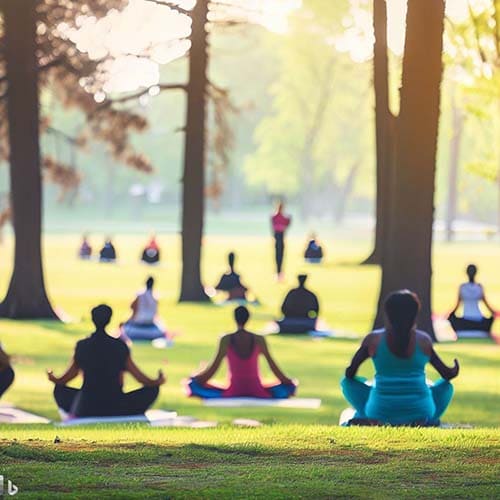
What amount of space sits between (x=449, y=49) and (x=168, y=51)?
10.7 meters

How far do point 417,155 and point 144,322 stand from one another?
17.2ft

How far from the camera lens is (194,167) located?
36.2m

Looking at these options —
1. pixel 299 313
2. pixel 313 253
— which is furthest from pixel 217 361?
pixel 313 253

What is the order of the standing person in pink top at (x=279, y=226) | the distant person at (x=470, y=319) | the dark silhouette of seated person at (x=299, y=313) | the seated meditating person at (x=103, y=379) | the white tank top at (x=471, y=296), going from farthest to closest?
the standing person in pink top at (x=279, y=226)
the dark silhouette of seated person at (x=299, y=313)
the distant person at (x=470, y=319)
the white tank top at (x=471, y=296)
the seated meditating person at (x=103, y=379)

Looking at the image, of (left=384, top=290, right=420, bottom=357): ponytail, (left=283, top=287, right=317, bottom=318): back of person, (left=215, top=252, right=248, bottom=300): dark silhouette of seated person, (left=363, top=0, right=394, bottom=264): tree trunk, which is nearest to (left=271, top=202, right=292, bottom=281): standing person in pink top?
(left=363, top=0, right=394, bottom=264): tree trunk

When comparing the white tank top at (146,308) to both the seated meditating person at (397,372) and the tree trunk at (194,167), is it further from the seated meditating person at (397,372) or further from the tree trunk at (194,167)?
the seated meditating person at (397,372)

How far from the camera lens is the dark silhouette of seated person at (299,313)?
2677cm

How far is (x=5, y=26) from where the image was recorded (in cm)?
3092

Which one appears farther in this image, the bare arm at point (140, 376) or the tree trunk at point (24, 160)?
the tree trunk at point (24, 160)

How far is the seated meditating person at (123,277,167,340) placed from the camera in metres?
25.2

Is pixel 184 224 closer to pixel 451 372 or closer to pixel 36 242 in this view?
pixel 36 242

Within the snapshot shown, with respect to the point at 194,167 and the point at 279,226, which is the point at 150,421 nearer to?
the point at 194,167

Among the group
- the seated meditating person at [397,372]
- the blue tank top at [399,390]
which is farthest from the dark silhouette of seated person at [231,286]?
the blue tank top at [399,390]

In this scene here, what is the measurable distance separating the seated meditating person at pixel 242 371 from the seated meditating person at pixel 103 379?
5.78 ft
